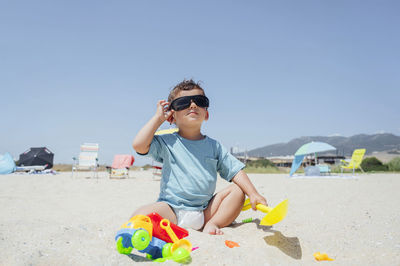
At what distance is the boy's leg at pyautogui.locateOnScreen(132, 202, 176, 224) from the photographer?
1783mm

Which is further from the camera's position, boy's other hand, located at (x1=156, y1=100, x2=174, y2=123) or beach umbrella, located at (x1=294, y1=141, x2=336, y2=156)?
beach umbrella, located at (x1=294, y1=141, x2=336, y2=156)

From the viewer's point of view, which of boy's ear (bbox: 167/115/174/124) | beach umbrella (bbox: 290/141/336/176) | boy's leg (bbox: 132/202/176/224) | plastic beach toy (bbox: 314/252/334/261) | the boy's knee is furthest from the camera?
beach umbrella (bbox: 290/141/336/176)

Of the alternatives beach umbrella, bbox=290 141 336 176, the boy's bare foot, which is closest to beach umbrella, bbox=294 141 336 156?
beach umbrella, bbox=290 141 336 176

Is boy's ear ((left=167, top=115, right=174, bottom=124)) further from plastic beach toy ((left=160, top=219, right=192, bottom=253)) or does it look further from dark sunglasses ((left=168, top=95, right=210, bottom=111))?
plastic beach toy ((left=160, top=219, right=192, bottom=253))

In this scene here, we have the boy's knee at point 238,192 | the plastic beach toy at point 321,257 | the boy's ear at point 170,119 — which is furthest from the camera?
the boy's ear at point 170,119

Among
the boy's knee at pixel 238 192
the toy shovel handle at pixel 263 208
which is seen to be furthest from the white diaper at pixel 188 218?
the toy shovel handle at pixel 263 208

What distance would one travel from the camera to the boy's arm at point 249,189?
1.98 meters

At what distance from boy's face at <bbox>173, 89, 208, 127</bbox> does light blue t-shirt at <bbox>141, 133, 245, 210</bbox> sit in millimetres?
138

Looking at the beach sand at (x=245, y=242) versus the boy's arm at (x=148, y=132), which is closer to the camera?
the beach sand at (x=245, y=242)

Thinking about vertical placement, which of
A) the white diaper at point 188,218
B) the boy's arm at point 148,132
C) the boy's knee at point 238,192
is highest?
the boy's arm at point 148,132

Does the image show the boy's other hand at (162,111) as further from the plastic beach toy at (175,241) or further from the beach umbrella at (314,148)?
the beach umbrella at (314,148)

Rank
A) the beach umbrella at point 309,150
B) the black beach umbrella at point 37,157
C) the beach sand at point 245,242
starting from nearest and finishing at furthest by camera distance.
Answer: the beach sand at point 245,242, the beach umbrella at point 309,150, the black beach umbrella at point 37,157

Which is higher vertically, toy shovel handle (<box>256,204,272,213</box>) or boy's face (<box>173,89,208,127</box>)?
boy's face (<box>173,89,208,127</box>)

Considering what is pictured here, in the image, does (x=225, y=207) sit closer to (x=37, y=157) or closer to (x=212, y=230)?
(x=212, y=230)
